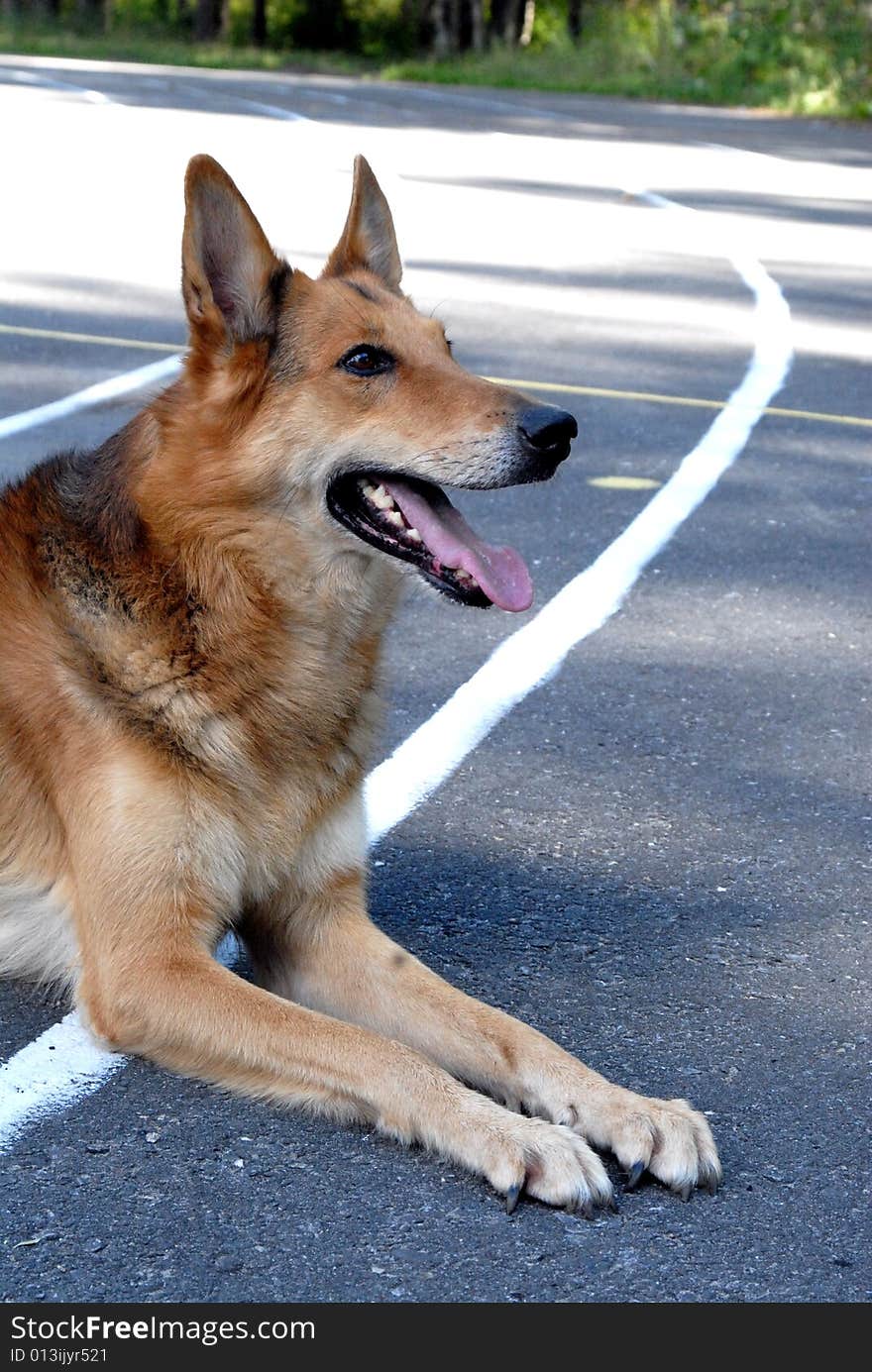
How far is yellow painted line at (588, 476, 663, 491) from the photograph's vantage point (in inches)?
319

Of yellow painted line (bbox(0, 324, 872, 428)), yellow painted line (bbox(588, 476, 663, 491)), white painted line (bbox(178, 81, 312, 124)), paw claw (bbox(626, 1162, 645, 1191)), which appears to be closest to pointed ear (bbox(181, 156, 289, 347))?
paw claw (bbox(626, 1162, 645, 1191))

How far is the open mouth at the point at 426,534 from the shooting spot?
161 inches

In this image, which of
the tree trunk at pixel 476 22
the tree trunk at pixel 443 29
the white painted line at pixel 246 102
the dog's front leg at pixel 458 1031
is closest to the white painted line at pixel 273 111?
the white painted line at pixel 246 102

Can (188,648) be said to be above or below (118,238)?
above

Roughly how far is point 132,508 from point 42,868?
0.86 meters

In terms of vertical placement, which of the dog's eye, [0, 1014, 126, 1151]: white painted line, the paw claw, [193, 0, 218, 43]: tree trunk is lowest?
[193, 0, 218, 43]: tree trunk

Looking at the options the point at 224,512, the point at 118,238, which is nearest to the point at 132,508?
the point at 224,512

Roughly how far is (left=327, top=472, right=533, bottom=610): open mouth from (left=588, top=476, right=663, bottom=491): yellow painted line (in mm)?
A: 3999

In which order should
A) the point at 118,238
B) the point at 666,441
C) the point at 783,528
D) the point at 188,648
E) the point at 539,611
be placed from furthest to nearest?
the point at 118,238, the point at 666,441, the point at 783,528, the point at 539,611, the point at 188,648

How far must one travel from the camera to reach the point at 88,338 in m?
10.4

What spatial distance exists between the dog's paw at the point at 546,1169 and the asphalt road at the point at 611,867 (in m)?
0.05

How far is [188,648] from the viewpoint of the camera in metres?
3.99

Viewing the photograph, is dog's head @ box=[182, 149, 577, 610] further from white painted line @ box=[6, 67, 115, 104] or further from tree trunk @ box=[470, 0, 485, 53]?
tree trunk @ box=[470, 0, 485, 53]

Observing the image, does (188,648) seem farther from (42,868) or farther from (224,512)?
(42,868)
